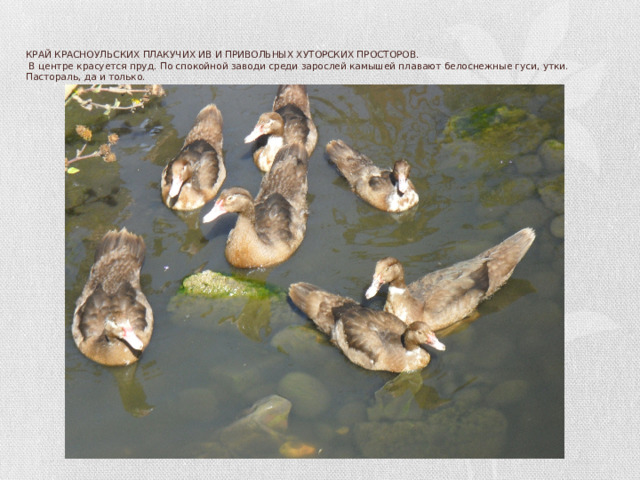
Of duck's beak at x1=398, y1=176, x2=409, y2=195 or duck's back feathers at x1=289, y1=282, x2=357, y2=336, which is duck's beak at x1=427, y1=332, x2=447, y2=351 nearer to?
duck's back feathers at x1=289, y1=282, x2=357, y2=336

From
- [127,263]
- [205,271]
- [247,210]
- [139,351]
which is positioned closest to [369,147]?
[247,210]

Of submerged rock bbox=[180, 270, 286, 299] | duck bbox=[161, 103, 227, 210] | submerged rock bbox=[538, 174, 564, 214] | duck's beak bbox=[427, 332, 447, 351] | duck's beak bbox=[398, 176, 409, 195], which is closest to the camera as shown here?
duck's beak bbox=[427, 332, 447, 351]

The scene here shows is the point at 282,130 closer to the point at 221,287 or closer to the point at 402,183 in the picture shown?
the point at 402,183

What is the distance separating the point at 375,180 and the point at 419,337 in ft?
11.5

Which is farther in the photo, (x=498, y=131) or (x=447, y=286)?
(x=498, y=131)

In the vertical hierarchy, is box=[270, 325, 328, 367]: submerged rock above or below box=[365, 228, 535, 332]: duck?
below

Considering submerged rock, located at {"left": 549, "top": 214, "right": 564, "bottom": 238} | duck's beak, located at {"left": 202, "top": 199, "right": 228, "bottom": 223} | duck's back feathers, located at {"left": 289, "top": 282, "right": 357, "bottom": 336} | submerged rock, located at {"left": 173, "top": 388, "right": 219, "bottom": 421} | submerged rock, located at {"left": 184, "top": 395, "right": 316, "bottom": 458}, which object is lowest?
submerged rock, located at {"left": 184, "top": 395, "right": 316, "bottom": 458}

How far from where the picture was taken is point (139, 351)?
354 inches

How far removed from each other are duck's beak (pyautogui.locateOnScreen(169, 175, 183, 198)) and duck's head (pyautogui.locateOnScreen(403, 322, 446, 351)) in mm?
4460

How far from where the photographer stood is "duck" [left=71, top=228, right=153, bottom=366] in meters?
8.85

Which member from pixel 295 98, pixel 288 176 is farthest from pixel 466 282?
pixel 295 98

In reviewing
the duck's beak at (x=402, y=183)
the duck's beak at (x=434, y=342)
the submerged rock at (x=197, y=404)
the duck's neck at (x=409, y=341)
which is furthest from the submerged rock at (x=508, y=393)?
the duck's beak at (x=402, y=183)

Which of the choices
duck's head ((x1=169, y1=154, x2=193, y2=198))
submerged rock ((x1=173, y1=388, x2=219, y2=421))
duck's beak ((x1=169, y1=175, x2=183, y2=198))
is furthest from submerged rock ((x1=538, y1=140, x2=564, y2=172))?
submerged rock ((x1=173, y1=388, x2=219, y2=421))

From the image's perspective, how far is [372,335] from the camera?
8.73 meters
